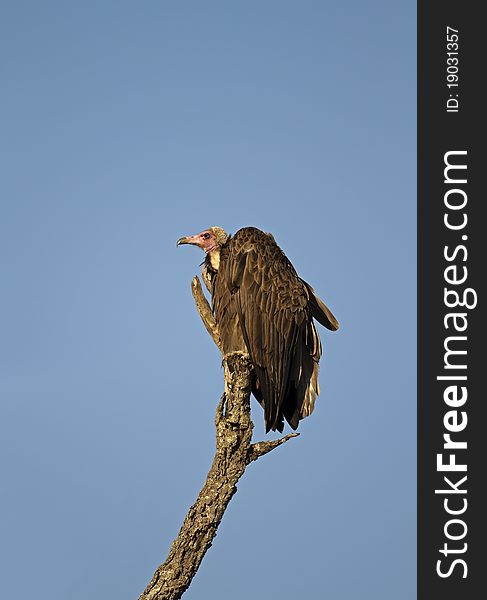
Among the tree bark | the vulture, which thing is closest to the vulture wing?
the vulture

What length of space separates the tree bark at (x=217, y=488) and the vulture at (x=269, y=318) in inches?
17.6

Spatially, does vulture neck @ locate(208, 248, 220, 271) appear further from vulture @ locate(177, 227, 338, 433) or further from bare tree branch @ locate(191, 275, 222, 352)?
bare tree branch @ locate(191, 275, 222, 352)

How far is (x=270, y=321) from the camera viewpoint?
11.5 meters

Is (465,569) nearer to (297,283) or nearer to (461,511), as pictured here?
(461,511)

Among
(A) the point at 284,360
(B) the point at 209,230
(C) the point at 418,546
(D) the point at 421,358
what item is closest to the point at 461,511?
(C) the point at 418,546

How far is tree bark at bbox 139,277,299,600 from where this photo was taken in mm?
10250

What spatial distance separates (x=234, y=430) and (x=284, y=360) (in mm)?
1125

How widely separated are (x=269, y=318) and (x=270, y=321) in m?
0.03

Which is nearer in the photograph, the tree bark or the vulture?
the tree bark

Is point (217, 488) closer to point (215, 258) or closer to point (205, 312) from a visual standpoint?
point (205, 312)

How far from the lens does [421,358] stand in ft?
38.8

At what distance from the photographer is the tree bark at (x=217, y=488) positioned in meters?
10.2

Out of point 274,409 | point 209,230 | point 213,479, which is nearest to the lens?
point 213,479

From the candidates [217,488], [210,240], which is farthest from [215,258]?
[217,488]
